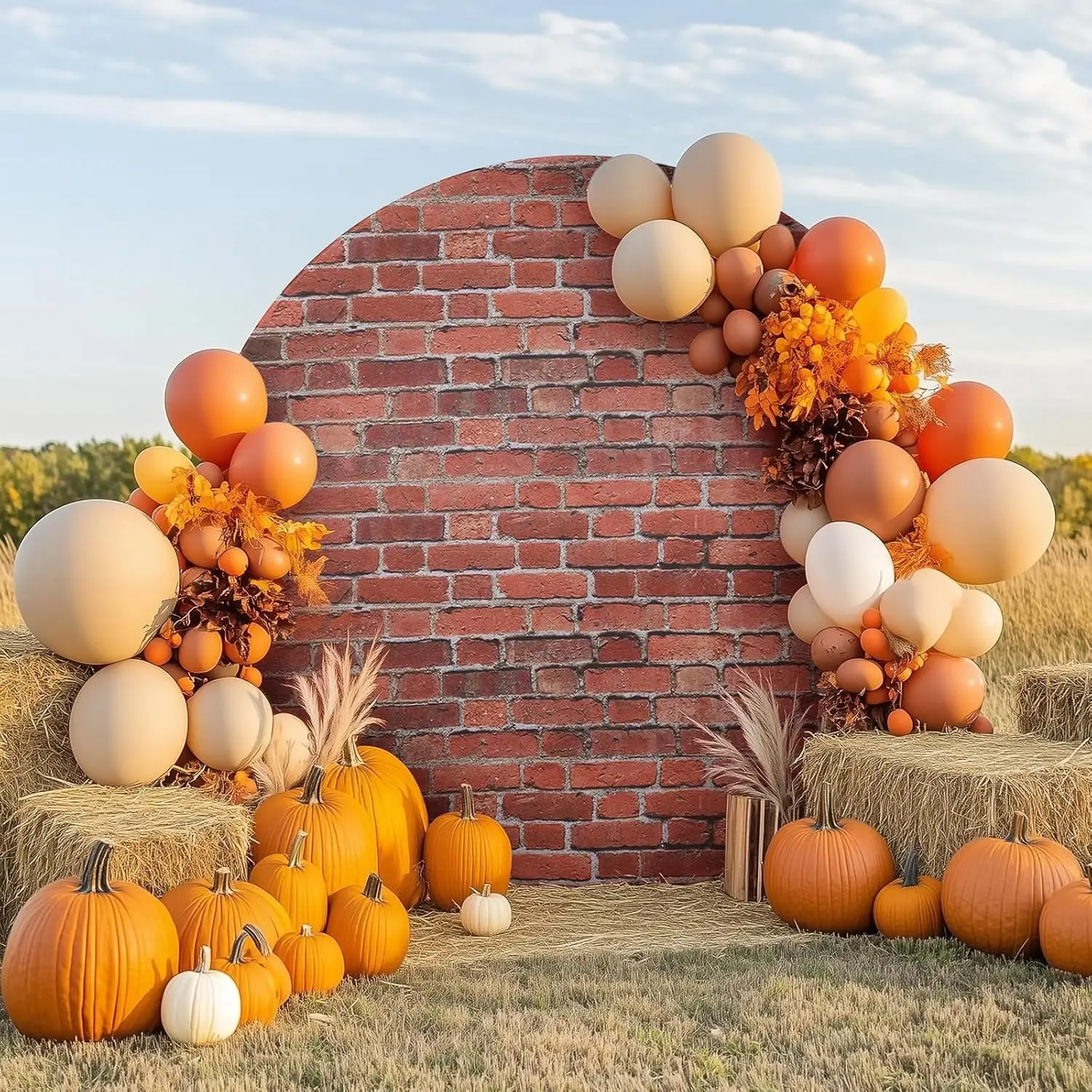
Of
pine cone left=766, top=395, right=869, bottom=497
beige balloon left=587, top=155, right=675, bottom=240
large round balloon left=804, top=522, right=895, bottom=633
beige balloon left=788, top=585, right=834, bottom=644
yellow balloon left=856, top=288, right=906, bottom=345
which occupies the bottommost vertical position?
beige balloon left=788, top=585, right=834, bottom=644

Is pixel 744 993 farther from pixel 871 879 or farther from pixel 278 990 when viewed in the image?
pixel 278 990

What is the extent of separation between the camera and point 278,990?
292cm

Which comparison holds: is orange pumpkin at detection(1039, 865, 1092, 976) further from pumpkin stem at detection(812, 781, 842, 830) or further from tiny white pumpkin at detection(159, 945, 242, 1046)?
tiny white pumpkin at detection(159, 945, 242, 1046)

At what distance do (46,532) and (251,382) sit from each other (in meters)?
0.88

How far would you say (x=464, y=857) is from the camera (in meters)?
4.02

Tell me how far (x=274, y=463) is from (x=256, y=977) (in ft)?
5.73

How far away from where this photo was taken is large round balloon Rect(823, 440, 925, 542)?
398 cm

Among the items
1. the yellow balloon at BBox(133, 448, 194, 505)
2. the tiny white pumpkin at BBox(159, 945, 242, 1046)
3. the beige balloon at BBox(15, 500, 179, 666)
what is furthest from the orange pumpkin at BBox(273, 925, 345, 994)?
the yellow balloon at BBox(133, 448, 194, 505)

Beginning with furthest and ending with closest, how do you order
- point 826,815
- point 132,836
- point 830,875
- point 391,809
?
point 391,809, point 826,815, point 830,875, point 132,836

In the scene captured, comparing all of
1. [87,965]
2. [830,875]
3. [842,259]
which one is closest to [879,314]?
[842,259]

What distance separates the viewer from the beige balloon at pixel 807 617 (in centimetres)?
406

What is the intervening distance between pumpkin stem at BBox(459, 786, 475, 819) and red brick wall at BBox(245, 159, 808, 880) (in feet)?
1.00

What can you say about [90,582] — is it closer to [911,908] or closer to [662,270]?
[662,270]

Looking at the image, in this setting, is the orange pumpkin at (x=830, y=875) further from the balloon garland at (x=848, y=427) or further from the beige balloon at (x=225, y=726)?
the beige balloon at (x=225, y=726)
